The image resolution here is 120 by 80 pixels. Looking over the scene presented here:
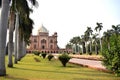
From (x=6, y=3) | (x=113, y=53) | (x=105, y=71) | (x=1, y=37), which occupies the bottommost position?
(x=105, y=71)

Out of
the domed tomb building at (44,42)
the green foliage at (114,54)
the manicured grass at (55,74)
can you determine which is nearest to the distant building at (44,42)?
the domed tomb building at (44,42)

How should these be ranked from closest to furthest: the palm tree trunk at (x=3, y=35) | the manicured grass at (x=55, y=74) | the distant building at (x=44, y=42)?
the manicured grass at (x=55, y=74) < the palm tree trunk at (x=3, y=35) < the distant building at (x=44, y=42)

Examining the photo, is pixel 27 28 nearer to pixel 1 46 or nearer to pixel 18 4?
pixel 18 4

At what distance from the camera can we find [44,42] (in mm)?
145625

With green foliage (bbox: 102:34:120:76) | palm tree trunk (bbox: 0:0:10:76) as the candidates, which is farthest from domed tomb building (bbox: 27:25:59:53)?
green foliage (bbox: 102:34:120:76)

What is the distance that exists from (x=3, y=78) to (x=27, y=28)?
20.1 meters

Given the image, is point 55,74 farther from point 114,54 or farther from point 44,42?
point 44,42

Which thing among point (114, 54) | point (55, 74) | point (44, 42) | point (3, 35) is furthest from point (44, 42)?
point (114, 54)

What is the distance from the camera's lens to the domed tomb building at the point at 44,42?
472ft

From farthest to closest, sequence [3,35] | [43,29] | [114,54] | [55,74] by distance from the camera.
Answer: [43,29], [55,74], [3,35], [114,54]

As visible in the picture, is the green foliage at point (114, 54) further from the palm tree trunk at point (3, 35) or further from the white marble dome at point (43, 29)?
the white marble dome at point (43, 29)

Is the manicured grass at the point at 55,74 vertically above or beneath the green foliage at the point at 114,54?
beneath

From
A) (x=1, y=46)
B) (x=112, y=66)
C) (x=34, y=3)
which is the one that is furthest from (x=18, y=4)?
(x=112, y=66)

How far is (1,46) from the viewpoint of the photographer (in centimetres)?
1516
